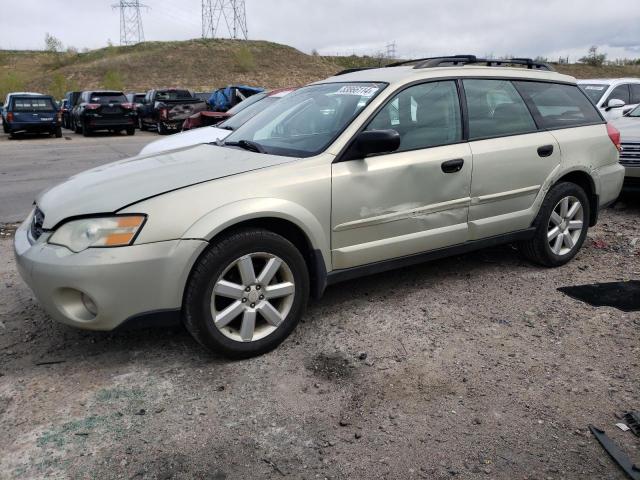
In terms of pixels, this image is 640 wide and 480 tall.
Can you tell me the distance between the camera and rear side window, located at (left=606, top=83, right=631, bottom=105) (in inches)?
441

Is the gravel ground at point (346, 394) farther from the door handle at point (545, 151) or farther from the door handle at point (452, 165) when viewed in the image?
the door handle at point (545, 151)

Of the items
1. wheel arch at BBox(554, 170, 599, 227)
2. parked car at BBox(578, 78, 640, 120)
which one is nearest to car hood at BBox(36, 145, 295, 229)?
wheel arch at BBox(554, 170, 599, 227)

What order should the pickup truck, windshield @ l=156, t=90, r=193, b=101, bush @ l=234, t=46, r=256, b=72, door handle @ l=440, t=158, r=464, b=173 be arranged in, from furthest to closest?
bush @ l=234, t=46, r=256, b=72, windshield @ l=156, t=90, r=193, b=101, the pickup truck, door handle @ l=440, t=158, r=464, b=173

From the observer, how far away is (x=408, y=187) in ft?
12.3

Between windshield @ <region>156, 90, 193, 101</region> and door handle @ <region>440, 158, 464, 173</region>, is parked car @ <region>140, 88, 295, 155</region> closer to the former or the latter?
door handle @ <region>440, 158, 464, 173</region>

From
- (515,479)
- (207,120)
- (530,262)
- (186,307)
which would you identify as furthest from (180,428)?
(207,120)

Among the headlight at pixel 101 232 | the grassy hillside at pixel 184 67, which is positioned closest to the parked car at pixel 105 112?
the headlight at pixel 101 232

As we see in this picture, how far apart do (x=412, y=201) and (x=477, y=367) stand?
3.90 feet

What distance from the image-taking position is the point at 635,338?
139 inches

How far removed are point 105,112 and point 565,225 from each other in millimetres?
18941

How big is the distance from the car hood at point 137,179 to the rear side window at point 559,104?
7.78 feet

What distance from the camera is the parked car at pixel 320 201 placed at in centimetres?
295

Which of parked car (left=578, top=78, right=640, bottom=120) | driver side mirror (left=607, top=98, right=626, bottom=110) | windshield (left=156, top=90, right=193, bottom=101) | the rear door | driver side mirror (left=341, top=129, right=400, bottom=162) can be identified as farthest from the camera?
windshield (left=156, top=90, right=193, bottom=101)

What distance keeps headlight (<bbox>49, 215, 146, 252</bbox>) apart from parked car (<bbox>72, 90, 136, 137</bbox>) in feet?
62.3
